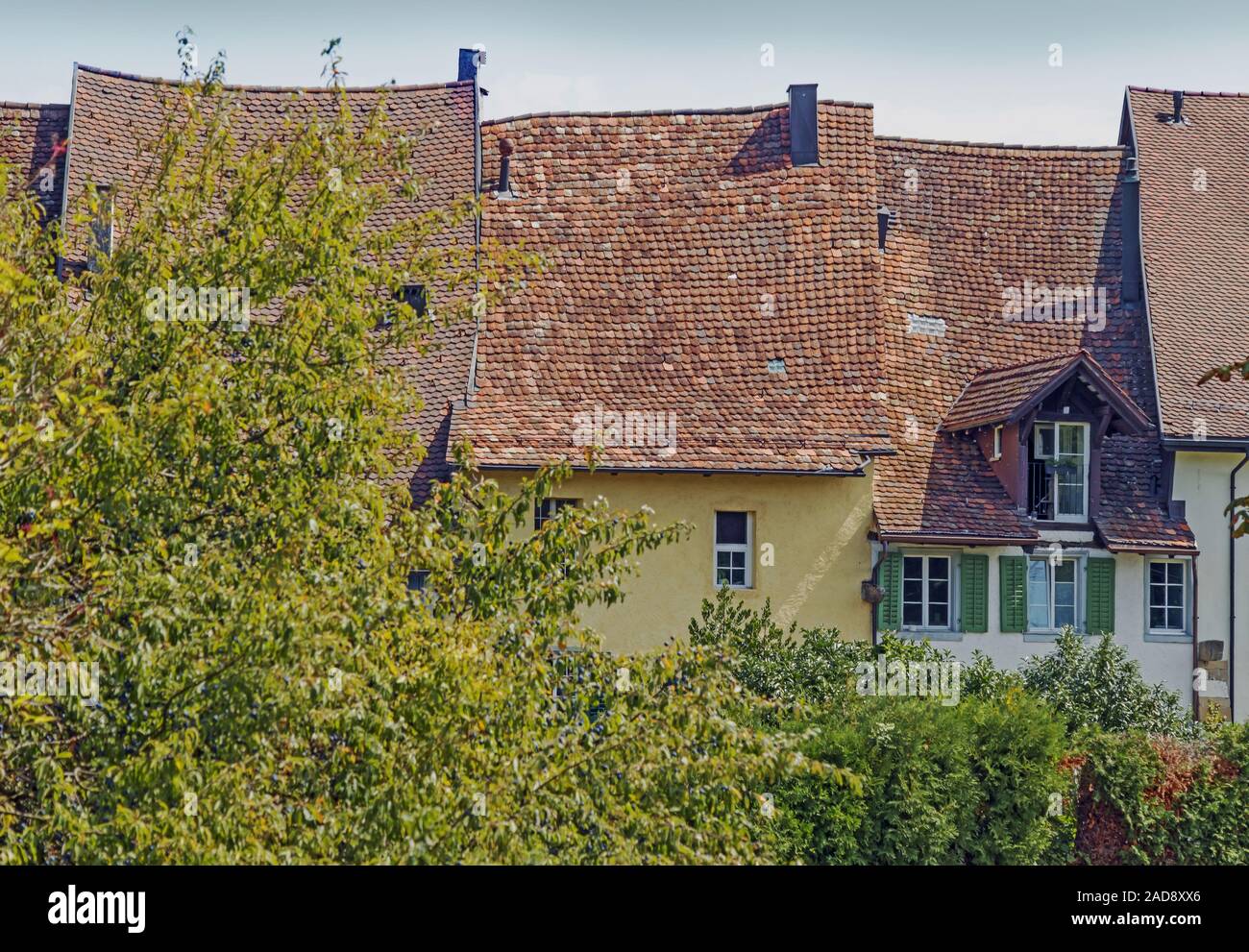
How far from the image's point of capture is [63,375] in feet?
42.2

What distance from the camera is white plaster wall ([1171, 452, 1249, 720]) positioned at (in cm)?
2716

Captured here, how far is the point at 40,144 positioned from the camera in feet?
97.5

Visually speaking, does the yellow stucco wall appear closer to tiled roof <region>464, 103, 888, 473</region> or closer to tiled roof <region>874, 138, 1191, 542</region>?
tiled roof <region>464, 103, 888, 473</region>

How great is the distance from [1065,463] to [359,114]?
1148 cm

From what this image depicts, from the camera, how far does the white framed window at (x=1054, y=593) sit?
27188 millimetres

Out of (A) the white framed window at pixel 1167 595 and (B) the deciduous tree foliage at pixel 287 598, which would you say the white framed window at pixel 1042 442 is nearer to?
(A) the white framed window at pixel 1167 595

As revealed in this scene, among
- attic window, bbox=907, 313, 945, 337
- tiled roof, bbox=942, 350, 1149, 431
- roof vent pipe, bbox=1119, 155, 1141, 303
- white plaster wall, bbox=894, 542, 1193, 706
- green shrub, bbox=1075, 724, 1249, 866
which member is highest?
roof vent pipe, bbox=1119, 155, 1141, 303

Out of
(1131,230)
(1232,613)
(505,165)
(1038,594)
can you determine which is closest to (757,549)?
(1038,594)

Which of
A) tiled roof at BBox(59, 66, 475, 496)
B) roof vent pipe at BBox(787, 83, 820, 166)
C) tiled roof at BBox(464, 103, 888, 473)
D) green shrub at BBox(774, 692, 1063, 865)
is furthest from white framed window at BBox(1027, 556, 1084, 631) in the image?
tiled roof at BBox(59, 66, 475, 496)

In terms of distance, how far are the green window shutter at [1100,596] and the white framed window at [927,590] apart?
1.82 metres

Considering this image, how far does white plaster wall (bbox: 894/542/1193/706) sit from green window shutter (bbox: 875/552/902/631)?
0.23 m
